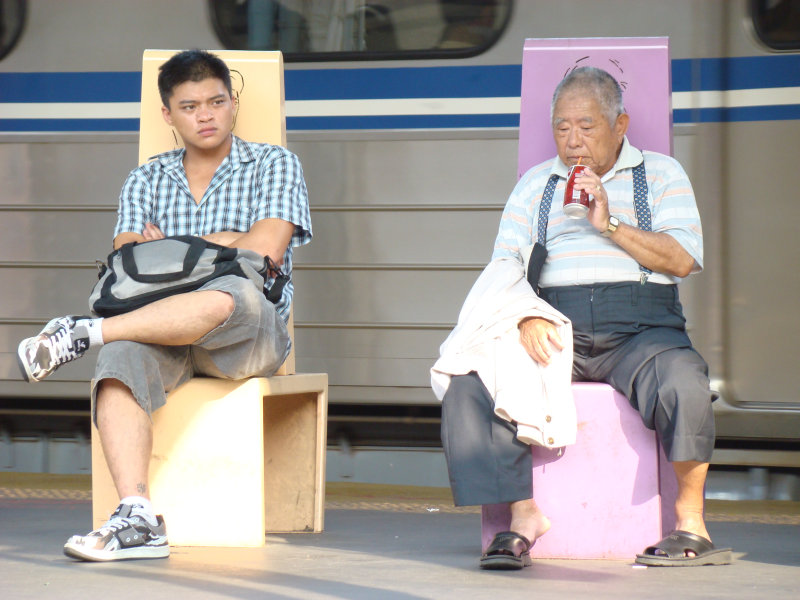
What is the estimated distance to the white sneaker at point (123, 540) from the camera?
2805mm

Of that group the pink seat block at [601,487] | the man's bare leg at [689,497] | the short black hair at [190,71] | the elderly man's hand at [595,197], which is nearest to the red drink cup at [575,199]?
the elderly man's hand at [595,197]

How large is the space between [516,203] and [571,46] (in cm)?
60

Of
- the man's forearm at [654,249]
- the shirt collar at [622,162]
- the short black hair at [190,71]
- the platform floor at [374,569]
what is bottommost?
the platform floor at [374,569]

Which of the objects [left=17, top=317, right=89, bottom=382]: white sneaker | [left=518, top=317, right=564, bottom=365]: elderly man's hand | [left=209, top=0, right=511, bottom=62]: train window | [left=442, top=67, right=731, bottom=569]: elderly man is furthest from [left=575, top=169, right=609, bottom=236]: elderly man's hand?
[left=209, top=0, right=511, bottom=62]: train window

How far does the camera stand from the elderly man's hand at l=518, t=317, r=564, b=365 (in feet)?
9.43

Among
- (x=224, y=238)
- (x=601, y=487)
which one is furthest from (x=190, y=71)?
(x=601, y=487)

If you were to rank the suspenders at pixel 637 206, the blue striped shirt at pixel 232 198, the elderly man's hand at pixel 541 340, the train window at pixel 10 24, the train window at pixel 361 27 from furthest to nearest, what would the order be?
1. the train window at pixel 10 24
2. the train window at pixel 361 27
3. the blue striped shirt at pixel 232 198
4. the suspenders at pixel 637 206
5. the elderly man's hand at pixel 541 340

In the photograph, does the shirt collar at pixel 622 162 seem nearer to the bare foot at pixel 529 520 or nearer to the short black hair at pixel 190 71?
the bare foot at pixel 529 520

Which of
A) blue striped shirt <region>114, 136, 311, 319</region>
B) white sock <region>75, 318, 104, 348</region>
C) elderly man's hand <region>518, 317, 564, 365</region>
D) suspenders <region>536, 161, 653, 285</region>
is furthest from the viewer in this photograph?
blue striped shirt <region>114, 136, 311, 319</region>

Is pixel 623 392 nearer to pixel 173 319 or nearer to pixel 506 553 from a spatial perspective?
pixel 506 553

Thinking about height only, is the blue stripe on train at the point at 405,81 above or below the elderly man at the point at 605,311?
above

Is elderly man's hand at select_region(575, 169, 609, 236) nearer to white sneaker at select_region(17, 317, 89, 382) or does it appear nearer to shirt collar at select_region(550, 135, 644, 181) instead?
shirt collar at select_region(550, 135, 644, 181)

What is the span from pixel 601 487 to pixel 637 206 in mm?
726

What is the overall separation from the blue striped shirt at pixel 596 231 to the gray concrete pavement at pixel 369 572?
2.40 ft
